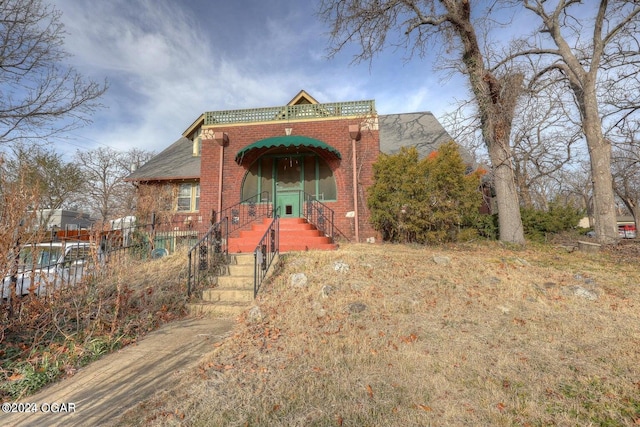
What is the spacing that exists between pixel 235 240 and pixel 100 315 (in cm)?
436

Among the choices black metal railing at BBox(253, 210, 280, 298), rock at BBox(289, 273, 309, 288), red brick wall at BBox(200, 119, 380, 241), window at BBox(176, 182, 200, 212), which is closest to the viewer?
black metal railing at BBox(253, 210, 280, 298)

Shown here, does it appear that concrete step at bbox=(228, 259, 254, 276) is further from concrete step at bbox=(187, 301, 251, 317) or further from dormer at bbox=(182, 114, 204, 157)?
dormer at bbox=(182, 114, 204, 157)

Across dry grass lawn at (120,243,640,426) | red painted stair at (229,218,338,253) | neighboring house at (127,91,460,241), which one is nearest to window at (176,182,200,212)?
neighboring house at (127,91,460,241)

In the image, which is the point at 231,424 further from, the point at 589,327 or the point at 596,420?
the point at 589,327

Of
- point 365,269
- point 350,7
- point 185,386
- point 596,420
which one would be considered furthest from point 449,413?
point 350,7

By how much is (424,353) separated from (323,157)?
28.7ft

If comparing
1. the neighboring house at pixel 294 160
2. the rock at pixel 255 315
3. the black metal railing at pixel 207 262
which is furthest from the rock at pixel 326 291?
the neighboring house at pixel 294 160

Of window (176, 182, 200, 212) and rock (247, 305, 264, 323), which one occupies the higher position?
window (176, 182, 200, 212)

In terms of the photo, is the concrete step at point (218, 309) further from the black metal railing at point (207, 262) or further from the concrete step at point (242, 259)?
the concrete step at point (242, 259)

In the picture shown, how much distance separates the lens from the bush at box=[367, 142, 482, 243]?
352 inches

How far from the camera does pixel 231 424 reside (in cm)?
235

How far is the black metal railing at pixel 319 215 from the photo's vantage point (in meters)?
10.7

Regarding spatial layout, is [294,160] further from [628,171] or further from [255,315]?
[628,171]

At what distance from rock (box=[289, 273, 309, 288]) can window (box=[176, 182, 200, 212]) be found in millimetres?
10628
